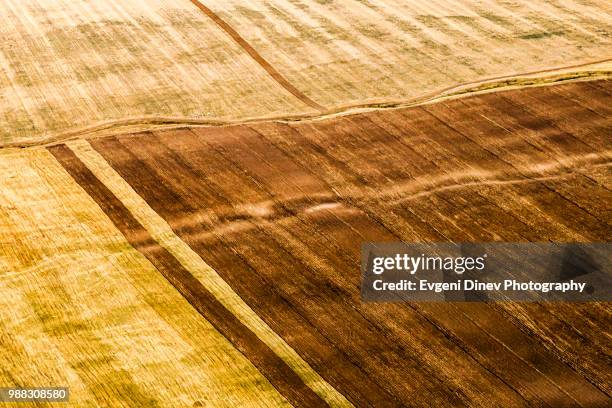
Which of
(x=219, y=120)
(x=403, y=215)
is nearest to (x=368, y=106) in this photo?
(x=219, y=120)

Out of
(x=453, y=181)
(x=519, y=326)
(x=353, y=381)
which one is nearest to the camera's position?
(x=353, y=381)

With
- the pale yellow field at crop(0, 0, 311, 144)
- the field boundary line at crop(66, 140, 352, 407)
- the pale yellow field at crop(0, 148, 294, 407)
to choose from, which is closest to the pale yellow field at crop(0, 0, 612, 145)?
the pale yellow field at crop(0, 0, 311, 144)

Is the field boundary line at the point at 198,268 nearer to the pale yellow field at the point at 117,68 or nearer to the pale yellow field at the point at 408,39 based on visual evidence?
the pale yellow field at the point at 117,68

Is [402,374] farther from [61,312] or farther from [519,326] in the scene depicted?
[61,312]

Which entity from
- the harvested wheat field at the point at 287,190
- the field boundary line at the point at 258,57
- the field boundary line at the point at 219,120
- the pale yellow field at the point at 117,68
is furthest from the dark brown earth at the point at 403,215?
the pale yellow field at the point at 117,68

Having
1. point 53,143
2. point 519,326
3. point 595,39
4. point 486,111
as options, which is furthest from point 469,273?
point 595,39
